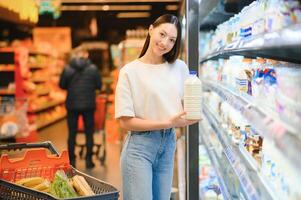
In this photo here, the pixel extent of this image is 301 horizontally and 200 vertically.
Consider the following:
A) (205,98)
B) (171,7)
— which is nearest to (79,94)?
(205,98)

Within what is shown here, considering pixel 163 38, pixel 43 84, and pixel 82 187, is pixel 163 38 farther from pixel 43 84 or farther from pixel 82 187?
pixel 43 84

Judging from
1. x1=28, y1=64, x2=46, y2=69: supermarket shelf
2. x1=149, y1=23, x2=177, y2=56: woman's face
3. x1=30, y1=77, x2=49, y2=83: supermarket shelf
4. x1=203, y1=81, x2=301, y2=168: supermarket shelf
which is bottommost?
x1=30, y1=77, x2=49, y2=83: supermarket shelf

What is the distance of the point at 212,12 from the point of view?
15.6 feet

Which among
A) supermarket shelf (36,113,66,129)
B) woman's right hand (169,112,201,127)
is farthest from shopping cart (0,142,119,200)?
supermarket shelf (36,113,66,129)

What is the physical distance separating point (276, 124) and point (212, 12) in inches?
129

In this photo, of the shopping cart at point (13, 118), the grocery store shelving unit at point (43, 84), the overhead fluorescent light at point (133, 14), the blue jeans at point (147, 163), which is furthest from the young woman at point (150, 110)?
the overhead fluorescent light at point (133, 14)

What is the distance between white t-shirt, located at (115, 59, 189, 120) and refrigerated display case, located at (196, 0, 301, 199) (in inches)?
15.2

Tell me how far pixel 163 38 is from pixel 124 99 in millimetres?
403

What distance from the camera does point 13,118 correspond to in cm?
834

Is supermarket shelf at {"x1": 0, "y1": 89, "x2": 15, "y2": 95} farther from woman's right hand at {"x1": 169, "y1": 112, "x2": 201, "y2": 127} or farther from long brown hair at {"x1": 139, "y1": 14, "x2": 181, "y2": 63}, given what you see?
woman's right hand at {"x1": 169, "y1": 112, "x2": 201, "y2": 127}

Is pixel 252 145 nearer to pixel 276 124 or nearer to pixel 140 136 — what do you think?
pixel 140 136

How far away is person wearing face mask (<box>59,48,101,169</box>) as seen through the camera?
7152 mm

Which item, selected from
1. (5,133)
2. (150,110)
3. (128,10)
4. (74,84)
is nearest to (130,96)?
(150,110)

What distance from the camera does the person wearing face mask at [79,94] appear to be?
715 cm
